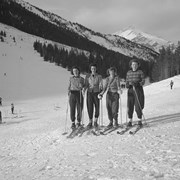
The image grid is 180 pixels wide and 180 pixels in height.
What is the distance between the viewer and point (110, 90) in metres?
8.08

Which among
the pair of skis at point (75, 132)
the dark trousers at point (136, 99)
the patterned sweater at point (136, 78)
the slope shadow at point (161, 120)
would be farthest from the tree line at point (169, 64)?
the pair of skis at point (75, 132)

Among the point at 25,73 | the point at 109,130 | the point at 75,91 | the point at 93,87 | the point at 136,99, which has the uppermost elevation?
the point at 25,73

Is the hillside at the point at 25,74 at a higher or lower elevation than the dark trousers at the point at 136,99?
higher

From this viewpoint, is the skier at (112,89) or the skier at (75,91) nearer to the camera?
the skier at (112,89)

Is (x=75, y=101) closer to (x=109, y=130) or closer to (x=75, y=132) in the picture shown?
(x=75, y=132)

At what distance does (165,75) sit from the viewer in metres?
77.6

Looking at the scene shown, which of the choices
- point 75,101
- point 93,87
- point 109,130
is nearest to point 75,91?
point 75,101

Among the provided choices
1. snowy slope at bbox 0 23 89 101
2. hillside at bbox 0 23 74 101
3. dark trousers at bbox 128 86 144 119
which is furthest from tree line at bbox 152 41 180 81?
dark trousers at bbox 128 86 144 119

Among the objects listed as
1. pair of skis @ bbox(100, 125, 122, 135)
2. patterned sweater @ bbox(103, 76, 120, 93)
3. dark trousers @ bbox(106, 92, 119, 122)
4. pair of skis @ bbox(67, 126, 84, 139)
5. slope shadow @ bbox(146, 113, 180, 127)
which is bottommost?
pair of skis @ bbox(67, 126, 84, 139)

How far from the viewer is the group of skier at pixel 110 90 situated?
304 inches

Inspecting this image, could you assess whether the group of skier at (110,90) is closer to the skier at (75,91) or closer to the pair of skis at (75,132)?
the skier at (75,91)

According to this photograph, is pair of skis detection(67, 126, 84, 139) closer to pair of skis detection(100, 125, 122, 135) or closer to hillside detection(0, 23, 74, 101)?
pair of skis detection(100, 125, 122, 135)

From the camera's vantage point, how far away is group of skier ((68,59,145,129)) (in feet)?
25.3

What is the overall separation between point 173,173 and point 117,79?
4384 mm
